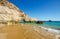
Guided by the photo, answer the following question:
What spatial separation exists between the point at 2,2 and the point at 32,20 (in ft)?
70.0

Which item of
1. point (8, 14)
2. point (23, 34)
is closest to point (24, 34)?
point (23, 34)

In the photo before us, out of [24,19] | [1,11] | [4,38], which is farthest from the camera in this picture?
[24,19]

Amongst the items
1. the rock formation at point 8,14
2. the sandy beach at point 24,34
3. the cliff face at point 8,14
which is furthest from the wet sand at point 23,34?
the cliff face at point 8,14

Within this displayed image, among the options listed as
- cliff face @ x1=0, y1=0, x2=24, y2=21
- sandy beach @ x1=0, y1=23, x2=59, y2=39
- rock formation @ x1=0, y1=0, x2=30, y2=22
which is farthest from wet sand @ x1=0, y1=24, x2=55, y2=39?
cliff face @ x1=0, y1=0, x2=24, y2=21

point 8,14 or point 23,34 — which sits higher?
point 8,14

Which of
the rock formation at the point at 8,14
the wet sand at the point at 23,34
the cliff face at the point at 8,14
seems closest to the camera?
the wet sand at the point at 23,34

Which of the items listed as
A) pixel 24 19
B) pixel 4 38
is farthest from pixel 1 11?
pixel 4 38

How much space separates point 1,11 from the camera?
61.3 m

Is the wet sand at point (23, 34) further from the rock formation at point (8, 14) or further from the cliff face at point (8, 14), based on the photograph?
the cliff face at point (8, 14)

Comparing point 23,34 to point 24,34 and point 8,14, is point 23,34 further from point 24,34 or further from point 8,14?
point 8,14

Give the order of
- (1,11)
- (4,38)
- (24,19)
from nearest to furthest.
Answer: (4,38) < (1,11) < (24,19)

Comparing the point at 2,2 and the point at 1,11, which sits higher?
A: the point at 2,2

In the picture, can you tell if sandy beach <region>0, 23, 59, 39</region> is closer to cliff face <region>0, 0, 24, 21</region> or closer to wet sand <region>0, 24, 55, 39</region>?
wet sand <region>0, 24, 55, 39</region>

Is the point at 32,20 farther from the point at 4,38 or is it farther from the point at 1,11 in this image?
the point at 4,38
